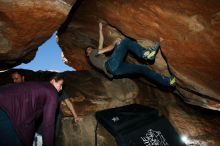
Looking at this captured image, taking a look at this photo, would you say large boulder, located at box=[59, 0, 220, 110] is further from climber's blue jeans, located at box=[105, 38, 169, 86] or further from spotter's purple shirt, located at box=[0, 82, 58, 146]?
spotter's purple shirt, located at box=[0, 82, 58, 146]

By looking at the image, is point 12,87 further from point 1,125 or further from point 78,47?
point 78,47

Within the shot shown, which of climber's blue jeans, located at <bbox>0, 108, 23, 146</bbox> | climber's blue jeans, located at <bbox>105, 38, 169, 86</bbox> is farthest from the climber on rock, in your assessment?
climber's blue jeans, located at <bbox>0, 108, 23, 146</bbox>

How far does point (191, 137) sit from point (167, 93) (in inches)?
68.2

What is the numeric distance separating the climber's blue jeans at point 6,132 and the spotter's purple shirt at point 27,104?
0.05 meters

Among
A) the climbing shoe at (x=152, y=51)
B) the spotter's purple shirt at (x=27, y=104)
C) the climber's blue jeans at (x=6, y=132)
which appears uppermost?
the climbing shoe at (x=152, y=51)

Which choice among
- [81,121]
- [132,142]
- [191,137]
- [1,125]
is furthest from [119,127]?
[1,125]

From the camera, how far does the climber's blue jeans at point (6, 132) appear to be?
11.5 ft

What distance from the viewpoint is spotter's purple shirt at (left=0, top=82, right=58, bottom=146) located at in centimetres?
355

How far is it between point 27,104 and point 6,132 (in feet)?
1.58

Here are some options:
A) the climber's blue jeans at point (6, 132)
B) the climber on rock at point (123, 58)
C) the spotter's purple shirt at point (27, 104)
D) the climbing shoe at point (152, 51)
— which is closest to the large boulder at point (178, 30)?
the climbing shoe at point (152, 51)

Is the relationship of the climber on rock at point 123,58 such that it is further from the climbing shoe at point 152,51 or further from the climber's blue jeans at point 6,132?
the climber's blue jeans at point 6,132

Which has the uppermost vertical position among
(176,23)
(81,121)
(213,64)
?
(176,23)

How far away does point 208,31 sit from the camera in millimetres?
4402

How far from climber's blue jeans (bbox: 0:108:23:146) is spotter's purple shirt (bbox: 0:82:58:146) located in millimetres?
55
